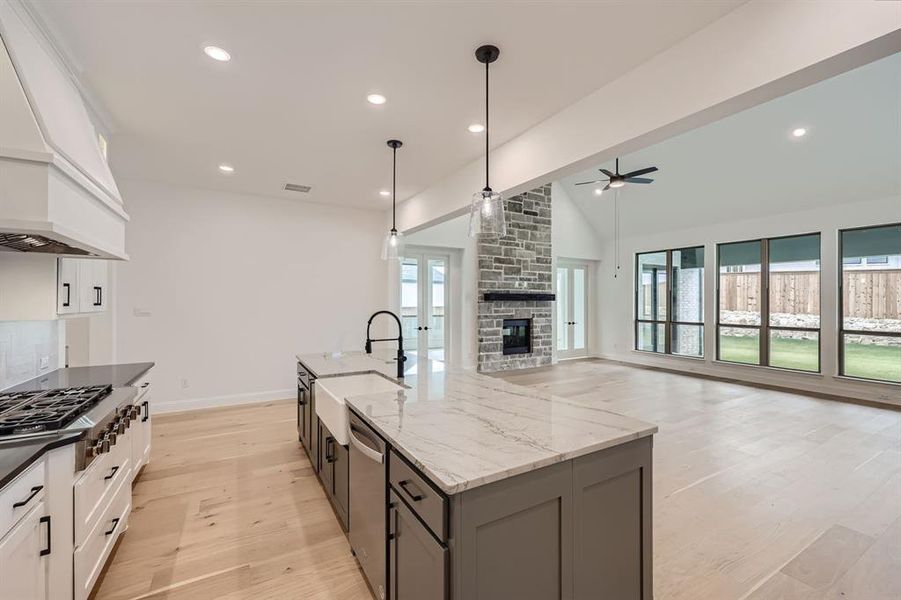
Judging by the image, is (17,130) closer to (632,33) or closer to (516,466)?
(516,466)

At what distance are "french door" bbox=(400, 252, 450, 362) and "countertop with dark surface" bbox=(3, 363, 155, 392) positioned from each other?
3.83 m

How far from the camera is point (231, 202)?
5.23 metres

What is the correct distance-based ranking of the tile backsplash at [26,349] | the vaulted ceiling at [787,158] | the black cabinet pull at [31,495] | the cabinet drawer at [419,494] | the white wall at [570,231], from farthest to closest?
the white wall at [570,231] → the vaulted ceiling at [787,158] → the tile backsplash at [26,349] → the black cabinet pull at [31,495] → the cabinet drawer at [419,494]

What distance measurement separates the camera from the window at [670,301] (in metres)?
7.59

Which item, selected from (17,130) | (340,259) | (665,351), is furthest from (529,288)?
(17,130)

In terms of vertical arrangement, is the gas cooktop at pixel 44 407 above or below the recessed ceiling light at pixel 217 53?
below

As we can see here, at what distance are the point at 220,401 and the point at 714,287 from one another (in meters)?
8.45

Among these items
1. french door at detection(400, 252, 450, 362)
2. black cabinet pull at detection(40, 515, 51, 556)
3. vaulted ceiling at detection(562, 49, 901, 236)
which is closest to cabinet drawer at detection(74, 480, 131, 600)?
black cabinet pull at detection(40, 515, 51, 556)

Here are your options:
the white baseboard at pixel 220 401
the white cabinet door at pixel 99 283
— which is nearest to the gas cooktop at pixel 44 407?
the white cabinet door at pixel 99 283

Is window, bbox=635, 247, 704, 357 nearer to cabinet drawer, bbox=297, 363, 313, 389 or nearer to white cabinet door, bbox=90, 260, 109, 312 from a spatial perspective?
cabinet drawer, bbox=297, 363, 313, 389

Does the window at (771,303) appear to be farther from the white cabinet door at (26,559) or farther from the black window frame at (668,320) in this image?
the white cabinet door at (26,559)

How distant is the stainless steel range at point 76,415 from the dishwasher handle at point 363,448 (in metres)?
1.11

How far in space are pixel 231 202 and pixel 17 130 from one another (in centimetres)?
404

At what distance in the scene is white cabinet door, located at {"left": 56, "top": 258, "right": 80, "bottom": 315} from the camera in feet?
7.59
